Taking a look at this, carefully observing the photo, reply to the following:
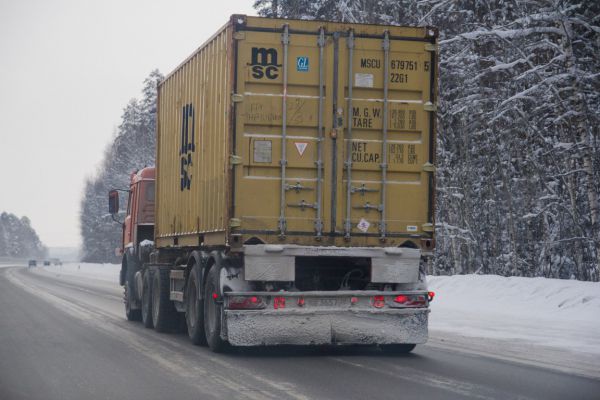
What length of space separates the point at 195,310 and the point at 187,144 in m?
2.65

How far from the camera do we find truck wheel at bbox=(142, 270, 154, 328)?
17.3m

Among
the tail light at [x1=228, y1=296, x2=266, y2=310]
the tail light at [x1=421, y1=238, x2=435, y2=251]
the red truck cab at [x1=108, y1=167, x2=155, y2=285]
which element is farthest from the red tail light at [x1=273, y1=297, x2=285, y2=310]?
the red truck cab at [x1=108, y1=167, x2=155, y2=285]

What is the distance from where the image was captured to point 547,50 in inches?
1035

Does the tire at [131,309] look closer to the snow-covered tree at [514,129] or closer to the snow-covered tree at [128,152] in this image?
the snow-covered tree at [514,129]

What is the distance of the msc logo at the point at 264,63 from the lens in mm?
12109

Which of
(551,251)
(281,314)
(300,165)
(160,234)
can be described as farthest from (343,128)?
(551,251)

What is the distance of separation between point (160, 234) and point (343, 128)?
5.78 metres

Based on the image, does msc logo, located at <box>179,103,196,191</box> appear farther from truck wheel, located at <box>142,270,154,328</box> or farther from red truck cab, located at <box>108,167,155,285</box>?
red truck cab, located at <box>108,167,155,285</box>

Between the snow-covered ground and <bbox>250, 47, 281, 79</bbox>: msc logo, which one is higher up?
<bbox>250, 47, 281, 79</bbox>: msc logo

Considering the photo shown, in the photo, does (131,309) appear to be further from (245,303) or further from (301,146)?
(301,146)

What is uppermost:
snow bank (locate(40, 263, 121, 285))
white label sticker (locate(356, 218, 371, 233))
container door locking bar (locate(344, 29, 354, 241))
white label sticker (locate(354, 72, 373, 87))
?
white label sticker (locate(354, 72, 373, 87))

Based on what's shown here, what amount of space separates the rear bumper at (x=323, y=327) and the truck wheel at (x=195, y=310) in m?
1.51

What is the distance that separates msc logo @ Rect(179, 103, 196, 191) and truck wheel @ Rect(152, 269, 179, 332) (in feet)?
5.89

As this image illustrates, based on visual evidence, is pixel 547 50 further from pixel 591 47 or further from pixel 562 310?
pixel 562 310
